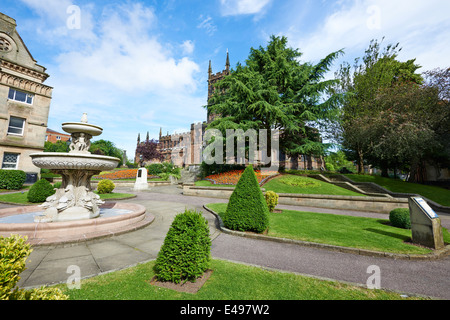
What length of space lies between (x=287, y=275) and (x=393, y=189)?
21577mm

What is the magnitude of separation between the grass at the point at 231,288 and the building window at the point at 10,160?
25.6 meters

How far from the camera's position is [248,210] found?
666 centimetres

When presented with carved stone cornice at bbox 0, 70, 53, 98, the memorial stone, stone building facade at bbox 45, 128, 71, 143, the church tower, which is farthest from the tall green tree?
stone building facade at bbox 45, 128, 71, 143

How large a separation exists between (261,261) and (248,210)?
221cm

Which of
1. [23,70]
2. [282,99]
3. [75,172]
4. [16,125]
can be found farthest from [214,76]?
[75,172]

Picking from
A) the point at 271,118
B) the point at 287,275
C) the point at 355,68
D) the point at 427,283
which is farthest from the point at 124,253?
the point at 355,68

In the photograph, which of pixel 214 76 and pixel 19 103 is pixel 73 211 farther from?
pixel 214 76

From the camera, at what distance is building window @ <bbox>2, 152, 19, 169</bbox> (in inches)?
746

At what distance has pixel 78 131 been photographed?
7156mm

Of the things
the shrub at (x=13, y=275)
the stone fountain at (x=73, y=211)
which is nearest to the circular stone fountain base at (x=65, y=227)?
the stone fountain at (x=73, y=211)

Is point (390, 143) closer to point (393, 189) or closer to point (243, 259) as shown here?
point (393, 189)

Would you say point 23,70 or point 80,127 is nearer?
point 80,127

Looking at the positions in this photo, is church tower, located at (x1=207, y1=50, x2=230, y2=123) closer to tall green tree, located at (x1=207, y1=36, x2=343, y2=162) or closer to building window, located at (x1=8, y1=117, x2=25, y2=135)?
tall green tree, located at (x1=207, y1=36, x2=343, y2=162)

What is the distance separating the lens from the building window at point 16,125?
65.1 ft
